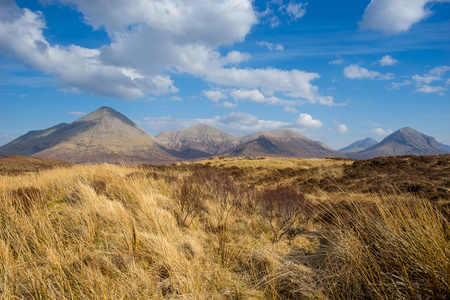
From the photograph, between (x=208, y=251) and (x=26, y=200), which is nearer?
(x=208, y=251)

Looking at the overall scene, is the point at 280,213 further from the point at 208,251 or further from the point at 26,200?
the point at 26,200

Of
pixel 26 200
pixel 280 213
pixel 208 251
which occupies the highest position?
pixel 26 200

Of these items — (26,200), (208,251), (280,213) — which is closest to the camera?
(208,251)

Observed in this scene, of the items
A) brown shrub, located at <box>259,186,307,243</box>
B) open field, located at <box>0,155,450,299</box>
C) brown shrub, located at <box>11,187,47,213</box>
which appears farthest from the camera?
brown shrub, located at <box>259,186,307,243</box>

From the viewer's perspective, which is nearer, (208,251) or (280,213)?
(208,251)

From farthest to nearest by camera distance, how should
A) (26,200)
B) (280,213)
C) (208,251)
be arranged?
(280,213)
(26,200)
(208,251)

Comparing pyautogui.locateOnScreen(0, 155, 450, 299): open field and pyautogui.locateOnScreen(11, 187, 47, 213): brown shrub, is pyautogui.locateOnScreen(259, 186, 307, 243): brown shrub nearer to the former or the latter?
pyautogui.locateOnScreen(0, 155, 450, 299): open field

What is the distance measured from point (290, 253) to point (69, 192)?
6.06m

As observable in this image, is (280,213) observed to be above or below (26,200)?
below

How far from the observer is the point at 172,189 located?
6.63m

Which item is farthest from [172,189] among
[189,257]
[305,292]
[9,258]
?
[305,292]

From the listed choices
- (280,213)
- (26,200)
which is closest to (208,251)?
(280,213)

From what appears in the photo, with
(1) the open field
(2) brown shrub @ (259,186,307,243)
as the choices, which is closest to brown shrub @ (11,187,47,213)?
(1) the open field

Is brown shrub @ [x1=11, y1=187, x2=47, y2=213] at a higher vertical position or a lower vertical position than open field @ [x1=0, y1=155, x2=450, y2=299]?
higher
